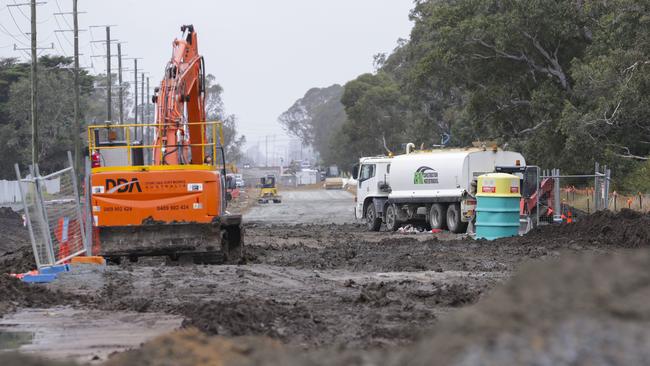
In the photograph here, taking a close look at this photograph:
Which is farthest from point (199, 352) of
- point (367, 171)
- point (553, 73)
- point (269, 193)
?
point (269, 193)

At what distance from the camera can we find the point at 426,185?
37125mm

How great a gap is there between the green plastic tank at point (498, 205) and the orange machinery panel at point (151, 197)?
32.7ft

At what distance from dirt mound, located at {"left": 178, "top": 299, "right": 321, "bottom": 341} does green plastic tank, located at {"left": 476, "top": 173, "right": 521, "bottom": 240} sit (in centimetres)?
1552

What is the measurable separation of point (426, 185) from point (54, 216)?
806 inches

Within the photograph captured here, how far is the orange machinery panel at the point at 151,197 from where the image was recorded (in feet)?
67.1

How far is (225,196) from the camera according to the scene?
22500mm

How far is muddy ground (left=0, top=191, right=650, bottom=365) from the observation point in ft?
15.4

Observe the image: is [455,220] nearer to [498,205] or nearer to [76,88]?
[498,205]

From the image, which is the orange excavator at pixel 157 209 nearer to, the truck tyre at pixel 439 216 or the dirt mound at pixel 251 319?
the dirt mound at pixel 251 319

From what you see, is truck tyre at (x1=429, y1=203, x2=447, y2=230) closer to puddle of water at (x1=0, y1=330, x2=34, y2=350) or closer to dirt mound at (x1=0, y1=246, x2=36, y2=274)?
dirt mound at (x1=0, y1=246, x2=36, y2=274)

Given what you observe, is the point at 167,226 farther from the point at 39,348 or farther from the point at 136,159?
the point at 39,348

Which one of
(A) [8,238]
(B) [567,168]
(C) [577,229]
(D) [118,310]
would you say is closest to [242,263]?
(D) [118,310]

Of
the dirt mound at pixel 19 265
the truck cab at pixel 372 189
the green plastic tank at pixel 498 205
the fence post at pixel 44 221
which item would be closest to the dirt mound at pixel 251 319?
the fence post at pixel 44 221

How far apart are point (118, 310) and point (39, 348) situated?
3131 mm
